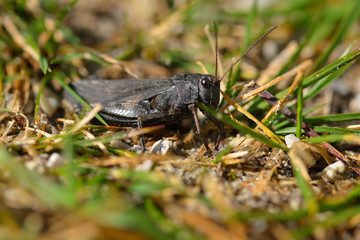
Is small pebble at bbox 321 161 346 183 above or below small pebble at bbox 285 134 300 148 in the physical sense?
below

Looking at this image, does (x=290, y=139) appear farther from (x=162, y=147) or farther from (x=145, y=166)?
(x=145, y=166)

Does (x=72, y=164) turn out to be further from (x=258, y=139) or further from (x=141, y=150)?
(x=258, y=139)

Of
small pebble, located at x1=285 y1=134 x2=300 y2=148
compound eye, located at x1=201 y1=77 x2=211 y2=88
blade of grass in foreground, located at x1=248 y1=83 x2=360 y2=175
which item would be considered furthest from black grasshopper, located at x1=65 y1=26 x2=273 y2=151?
small pebble, located at x1=285 y1=134 x2=300 y2=148

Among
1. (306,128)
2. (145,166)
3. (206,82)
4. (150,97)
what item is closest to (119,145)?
(145,166)

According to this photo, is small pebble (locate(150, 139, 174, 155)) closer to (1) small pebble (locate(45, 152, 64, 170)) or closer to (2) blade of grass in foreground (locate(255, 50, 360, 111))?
(1) small pebble (locate(45, 152, 64, 170))

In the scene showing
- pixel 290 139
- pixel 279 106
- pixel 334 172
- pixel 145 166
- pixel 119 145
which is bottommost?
pixel 334 172

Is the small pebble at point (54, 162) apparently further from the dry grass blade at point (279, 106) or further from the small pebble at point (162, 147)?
the dry grass blade at point (279, 106)

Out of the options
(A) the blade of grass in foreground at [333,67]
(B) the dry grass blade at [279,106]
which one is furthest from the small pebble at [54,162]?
(A) the blade of grass in foreground at [333,67]

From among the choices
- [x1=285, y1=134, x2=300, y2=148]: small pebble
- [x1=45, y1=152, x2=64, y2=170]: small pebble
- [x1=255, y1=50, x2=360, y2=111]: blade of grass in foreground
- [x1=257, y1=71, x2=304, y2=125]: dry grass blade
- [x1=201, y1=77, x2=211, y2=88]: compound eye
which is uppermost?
[x1=201, y1=77, x2=211, y2=88]: compound eye

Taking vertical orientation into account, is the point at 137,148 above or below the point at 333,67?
below
